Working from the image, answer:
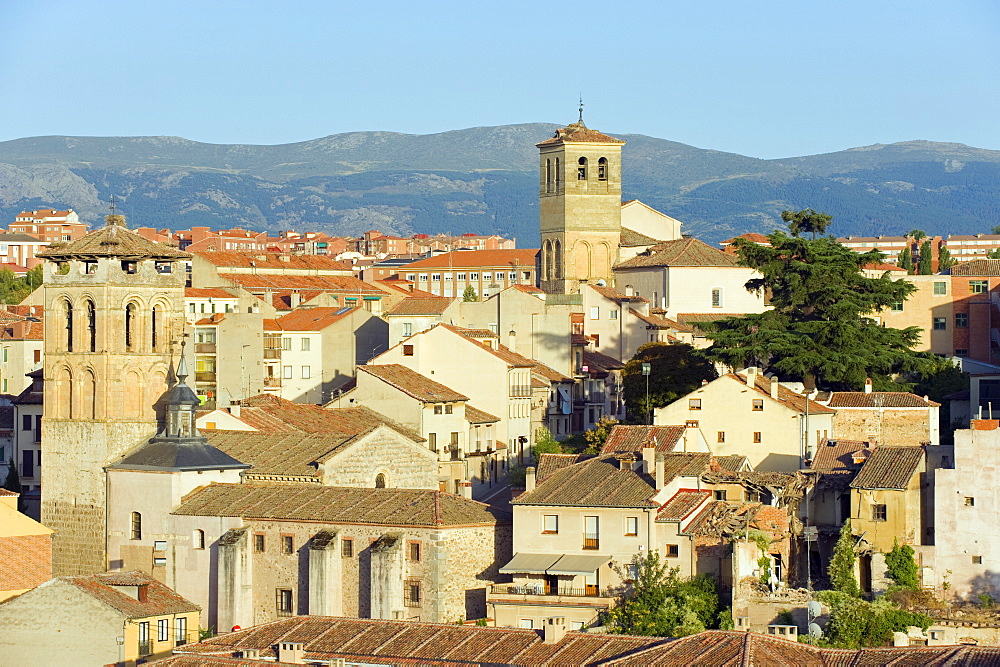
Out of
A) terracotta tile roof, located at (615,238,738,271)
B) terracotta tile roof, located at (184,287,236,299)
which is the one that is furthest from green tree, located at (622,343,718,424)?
terracotta tile roof, located at (184,287,236,299)

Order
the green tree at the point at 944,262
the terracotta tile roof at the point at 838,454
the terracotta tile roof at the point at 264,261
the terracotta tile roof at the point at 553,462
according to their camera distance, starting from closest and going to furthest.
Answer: the terracotta tile roof at the point at 838,454 < the terracotta tile roof at the point at 553,462 < the terracotta tile roof at the point at 264,261 < the green tree at the point at 944,262

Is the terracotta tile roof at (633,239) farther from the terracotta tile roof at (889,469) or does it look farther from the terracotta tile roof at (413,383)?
the terracotta tile roof at (889,469)

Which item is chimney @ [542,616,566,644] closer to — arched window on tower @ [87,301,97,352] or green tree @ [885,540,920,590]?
green tree @ [885,540,920,590]

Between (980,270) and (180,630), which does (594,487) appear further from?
(980,270)

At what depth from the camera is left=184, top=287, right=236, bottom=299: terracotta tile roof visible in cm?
9225

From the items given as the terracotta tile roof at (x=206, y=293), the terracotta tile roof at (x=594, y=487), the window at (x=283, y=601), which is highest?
the terracotta tile roof at (x=206, y=293)

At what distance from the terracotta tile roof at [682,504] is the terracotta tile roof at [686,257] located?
43.9 metres

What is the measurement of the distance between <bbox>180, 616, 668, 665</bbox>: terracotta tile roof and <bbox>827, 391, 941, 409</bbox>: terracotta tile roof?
74.9ft

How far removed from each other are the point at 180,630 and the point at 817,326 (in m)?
28.1

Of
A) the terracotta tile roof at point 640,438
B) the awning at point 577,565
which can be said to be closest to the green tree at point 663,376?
the terracotta tile roof at point 640,438

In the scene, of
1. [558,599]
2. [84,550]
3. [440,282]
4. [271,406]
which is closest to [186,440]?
[84,550]

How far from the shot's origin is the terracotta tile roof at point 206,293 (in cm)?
9225

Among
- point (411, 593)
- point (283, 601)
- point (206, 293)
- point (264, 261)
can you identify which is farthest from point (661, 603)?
point (264, 261)

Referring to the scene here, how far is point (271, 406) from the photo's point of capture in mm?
68438
